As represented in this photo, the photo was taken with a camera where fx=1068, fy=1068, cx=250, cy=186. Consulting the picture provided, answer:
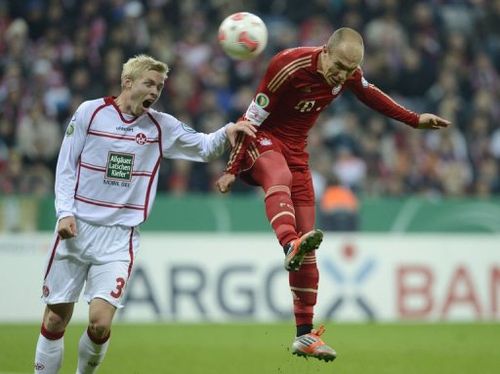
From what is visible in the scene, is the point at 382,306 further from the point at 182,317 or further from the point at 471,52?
the point at 471,52

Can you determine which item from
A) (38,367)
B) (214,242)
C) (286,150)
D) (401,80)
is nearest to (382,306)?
(214,242)

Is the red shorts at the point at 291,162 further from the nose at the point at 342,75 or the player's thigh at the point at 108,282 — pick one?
the player's thigh at the point at 108,282

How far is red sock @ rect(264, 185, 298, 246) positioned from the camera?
23.8 ft

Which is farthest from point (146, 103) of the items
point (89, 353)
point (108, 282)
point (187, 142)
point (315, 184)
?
point (315, 184)

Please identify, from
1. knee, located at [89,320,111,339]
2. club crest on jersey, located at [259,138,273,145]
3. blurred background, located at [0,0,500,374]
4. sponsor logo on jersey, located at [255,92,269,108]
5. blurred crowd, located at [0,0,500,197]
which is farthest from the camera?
blurred crowd, located at [0,0,500,197]

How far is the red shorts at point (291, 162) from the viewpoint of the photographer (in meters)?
7.72

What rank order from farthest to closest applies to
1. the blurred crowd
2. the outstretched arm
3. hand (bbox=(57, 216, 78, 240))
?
the blurred crowd
the outstretched arm
hand (bbox=(57, 216, 78, 240))

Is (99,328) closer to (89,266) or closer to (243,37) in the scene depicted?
(89,266)

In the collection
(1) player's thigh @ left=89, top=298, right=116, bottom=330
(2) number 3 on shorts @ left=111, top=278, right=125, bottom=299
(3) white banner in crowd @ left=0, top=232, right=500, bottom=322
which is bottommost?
(3) white banner in crowd @ left=0, top=232, right=500, bottom=322

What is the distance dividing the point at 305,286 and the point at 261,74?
9633 millimetres

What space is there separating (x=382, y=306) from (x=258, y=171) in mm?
6404

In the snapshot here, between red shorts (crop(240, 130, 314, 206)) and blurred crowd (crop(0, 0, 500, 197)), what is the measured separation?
7163 mm

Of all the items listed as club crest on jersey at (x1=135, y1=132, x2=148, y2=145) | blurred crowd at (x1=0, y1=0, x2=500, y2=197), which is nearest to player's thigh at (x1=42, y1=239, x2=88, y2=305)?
club crest on jersey at (x1=135, y1=132, x2=148, y2=145)

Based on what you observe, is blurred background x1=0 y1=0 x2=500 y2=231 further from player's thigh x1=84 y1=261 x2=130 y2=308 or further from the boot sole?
player's thigh x1=84 y1=261 x2=130 y2=308
